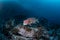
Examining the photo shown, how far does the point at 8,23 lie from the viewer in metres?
0.98

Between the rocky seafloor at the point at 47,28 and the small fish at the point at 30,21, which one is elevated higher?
the small fish at the point at 30,21

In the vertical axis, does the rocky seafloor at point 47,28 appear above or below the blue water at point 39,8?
below

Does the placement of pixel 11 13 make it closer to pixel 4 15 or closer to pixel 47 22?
pixel 4 15

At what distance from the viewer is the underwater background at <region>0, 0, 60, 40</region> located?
3.15 feet

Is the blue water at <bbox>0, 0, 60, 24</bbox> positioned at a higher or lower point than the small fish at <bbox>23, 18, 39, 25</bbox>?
higher

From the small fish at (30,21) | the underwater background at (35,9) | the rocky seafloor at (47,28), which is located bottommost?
the rocky seafloor at (47,28)

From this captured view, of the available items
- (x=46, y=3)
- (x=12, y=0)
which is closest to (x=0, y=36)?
(x=12, y=0)

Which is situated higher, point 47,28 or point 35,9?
point 35,9

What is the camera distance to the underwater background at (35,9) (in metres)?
0.96

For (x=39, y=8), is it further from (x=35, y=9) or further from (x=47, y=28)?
(x=47, y=28)

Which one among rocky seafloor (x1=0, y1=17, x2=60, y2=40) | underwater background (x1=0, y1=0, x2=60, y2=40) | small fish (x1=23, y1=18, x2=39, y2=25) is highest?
underwater background (x1=0, y1=0, x2=60, y2=40)

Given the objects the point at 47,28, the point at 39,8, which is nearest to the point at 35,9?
the point at 39,8

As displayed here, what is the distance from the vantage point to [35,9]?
3.18 feet

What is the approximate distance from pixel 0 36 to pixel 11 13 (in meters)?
0.20
